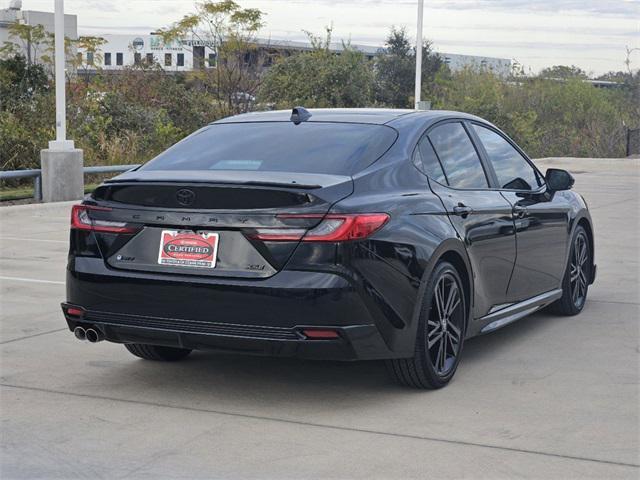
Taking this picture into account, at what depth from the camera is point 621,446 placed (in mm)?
5188

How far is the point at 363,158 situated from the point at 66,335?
2.77m

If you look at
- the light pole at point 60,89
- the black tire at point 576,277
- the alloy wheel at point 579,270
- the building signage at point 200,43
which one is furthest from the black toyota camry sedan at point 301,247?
the building signage at point 200,43

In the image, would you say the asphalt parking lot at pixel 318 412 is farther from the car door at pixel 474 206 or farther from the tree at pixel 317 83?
the tree at pixel 317 83

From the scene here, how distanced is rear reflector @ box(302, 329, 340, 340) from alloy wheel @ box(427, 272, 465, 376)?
79 centimetres

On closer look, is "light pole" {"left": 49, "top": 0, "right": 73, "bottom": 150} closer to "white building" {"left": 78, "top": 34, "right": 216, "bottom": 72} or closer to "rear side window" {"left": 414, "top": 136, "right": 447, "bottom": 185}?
"rear side window" {"left": 414, "top": 136, "right": 447, "bottom": 185}

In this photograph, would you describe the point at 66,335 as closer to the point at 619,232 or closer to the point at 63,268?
the point at 63,268

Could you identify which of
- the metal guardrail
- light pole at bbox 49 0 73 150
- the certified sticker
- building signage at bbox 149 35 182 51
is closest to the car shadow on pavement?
the certified sticker

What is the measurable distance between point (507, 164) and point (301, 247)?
2711 mm

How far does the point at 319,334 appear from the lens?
5.48m

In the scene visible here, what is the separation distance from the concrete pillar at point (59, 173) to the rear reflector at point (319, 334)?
1218 centimetres

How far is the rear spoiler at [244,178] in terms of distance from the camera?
5.63 meters

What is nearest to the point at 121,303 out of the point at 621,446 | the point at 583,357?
the point at 621,446

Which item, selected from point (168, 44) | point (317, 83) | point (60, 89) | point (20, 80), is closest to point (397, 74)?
point (168, 44)

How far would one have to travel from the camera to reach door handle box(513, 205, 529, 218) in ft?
24.1
